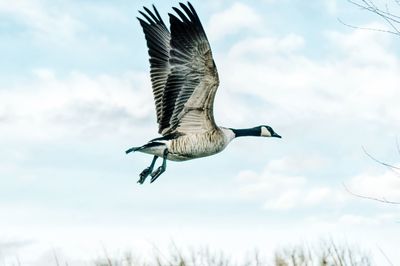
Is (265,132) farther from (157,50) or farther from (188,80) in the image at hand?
(188,80)

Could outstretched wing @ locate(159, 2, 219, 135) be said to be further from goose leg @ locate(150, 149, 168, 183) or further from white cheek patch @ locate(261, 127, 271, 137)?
white cheek patch @ locate(261, 127, 271, 137)

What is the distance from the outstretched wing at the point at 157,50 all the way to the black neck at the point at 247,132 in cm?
138

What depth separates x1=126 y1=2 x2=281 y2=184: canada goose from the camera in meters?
8.86

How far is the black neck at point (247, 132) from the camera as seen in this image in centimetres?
1146

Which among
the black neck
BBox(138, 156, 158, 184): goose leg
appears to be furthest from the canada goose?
the black neck

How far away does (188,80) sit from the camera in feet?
30.4

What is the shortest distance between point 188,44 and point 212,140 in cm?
155

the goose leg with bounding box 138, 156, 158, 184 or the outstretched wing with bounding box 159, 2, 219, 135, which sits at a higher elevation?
the outstretched wing with bounding box 159, 2, 219, 135

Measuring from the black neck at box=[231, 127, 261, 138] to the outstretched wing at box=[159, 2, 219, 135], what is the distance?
1.64 meters

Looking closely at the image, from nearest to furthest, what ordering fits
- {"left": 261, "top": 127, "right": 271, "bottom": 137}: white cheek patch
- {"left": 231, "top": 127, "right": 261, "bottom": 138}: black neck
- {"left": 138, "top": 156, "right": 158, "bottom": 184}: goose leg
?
1. {"left": 138, "top": 156, "right": 158, "bottom": 184}: goose leg
2. {"left": 231, "top": 127, "right": 261, "bottom": 138}: black neck
3. {"left": 261, "top": 127, "right": 271, "bottom": 137}: white cheek patch

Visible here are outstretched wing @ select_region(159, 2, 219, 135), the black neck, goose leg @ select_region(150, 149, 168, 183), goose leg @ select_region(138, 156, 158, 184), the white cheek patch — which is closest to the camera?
outstretched wing @ select_region(159, 2, 219, 135)

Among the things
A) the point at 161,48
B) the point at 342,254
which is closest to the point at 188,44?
the point at 161,48

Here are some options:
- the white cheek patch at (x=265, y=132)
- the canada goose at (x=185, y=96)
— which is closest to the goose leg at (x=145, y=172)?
the canada goose at (x=185, y=96)

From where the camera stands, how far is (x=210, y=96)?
9.28m
